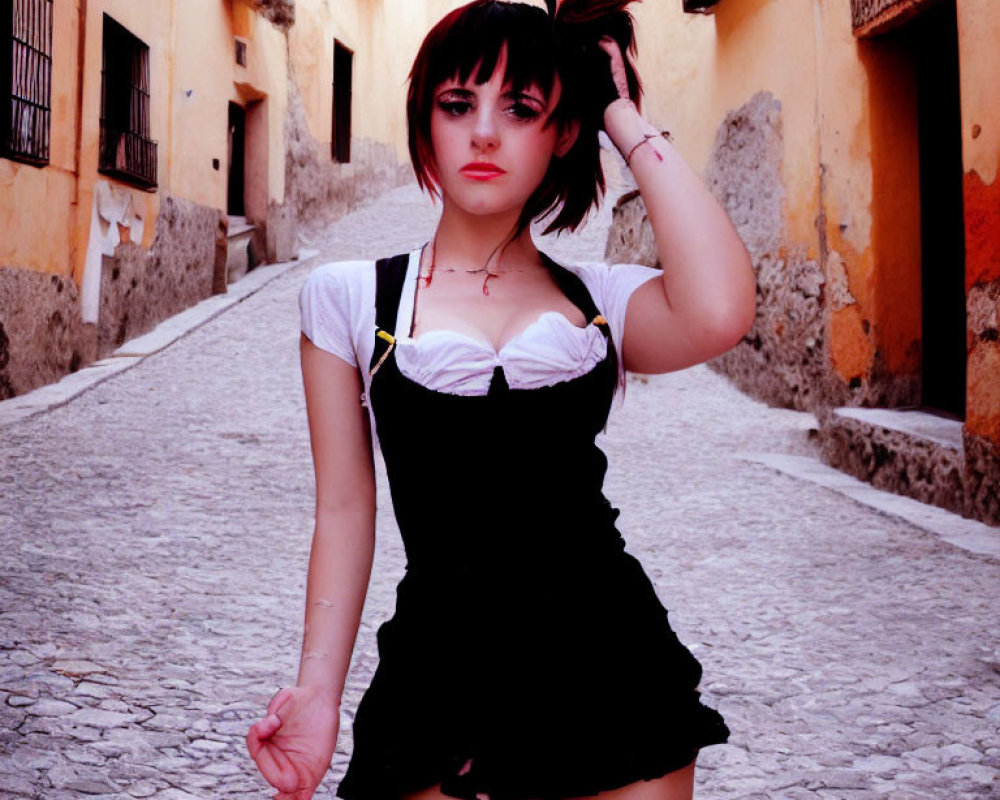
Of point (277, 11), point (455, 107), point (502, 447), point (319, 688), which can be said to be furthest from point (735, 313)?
point (277, 11)

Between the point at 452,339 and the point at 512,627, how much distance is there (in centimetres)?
30

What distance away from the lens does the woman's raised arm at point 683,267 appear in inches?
46.6

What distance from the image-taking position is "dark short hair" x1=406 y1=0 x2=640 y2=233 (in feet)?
4.06

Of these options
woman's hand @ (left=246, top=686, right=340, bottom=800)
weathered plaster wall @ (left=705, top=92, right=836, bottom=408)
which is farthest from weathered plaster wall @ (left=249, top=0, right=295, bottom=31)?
woman's hand @ (left=246, top=686, right=340, bottom=800)

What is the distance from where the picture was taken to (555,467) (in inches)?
45.1

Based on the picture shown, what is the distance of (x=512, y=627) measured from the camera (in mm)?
1101

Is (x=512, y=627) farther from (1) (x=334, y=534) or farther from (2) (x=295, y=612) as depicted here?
(2) (x=295, y=612)

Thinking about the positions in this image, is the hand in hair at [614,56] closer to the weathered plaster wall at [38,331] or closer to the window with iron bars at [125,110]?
the weathered plaster wall at [38,331]

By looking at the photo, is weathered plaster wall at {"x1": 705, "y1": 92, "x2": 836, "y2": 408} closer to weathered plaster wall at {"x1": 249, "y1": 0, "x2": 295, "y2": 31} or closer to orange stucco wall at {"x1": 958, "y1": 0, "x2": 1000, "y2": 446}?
orange stucco wall at {"x1": 958, "y1": 0, "x2": 1000, "y2": 446}

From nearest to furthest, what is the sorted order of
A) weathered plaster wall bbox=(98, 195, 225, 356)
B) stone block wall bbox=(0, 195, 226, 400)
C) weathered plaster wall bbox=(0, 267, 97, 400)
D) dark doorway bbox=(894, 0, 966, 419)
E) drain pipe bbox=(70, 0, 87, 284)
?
dark doorway bbox=(894, 0, 966, 419)
weathered plaster wall bbox=(0, 267, 97, 400)
stone block wall bbox=(0, 195, 226, 400)
drain pipe bbox=(70, 0, 87, 284)
weathered plaster wall bbox=(98, 195, 225, 356)

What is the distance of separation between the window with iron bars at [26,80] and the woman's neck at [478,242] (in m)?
6.31

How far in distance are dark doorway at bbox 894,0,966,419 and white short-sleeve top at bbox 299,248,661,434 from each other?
17.7 feet

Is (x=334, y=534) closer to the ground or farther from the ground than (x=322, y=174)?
closer to the ground

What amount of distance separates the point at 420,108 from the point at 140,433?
5.57 m
